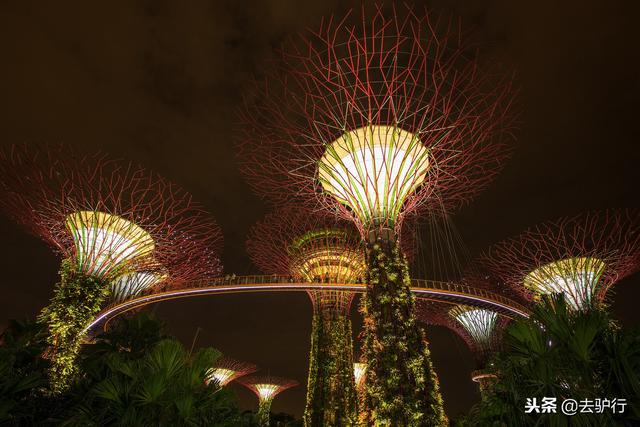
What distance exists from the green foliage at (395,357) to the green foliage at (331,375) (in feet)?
36.0

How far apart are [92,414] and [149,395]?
1346 mm

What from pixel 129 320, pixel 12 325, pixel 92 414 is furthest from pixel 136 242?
pixel 92 414

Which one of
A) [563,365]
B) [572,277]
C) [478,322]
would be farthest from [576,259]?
[563,365]

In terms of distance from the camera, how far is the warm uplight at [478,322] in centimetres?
3762

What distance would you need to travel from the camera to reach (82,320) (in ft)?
51.7

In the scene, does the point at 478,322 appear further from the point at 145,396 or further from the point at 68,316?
the point at 145,396

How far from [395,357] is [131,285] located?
28255mm

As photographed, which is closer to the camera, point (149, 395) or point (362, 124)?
point (149, 395)

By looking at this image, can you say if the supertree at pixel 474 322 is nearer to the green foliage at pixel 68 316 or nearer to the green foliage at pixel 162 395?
the green foliage at pixel 68 316

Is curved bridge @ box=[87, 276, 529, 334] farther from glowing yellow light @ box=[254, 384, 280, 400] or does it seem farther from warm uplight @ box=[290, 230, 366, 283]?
glowing yellow light @ box=[254, 384, 280, 400]

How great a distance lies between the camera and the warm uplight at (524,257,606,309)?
1030 inches

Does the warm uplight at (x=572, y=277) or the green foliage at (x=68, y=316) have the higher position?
the warm uplight at (x=572, y=277)

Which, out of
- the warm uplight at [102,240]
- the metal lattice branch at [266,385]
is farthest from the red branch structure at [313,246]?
the metal lattice branch at [266,385]

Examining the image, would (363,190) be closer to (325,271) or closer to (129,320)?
(129,320)
